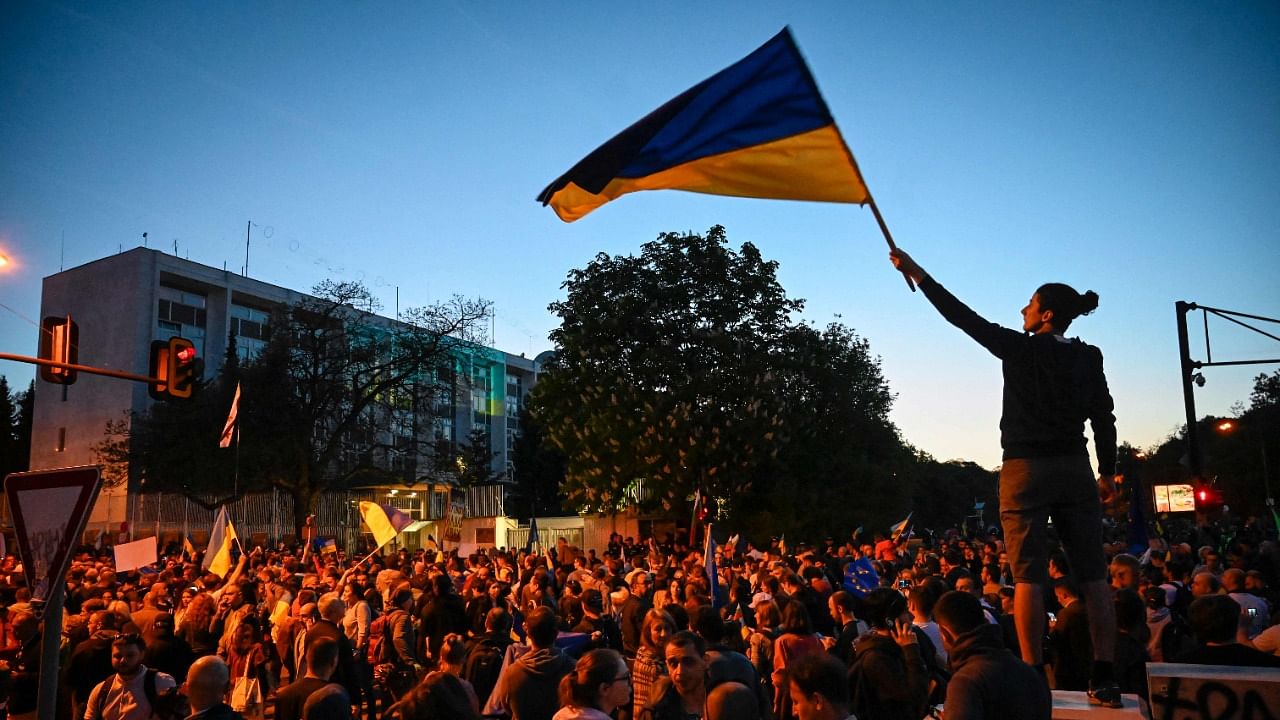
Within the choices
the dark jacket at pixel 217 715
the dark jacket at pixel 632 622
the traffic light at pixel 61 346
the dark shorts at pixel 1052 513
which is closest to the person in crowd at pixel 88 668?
the dark jacket at pixel 217 715

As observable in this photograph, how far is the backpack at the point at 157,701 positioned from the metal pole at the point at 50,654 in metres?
2.81

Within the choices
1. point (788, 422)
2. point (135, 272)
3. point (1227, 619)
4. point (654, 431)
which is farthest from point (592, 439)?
point (135, 272)

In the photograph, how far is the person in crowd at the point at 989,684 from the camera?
11.5 feet

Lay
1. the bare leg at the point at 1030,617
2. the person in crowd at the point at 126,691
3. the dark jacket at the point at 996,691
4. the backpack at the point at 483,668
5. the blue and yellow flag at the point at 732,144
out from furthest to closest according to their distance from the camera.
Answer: the backpack at the point at 483,668 < the person in crowd at the point at 126,691 < the blue and yellow flag at the point at 732,144 < the bare leg at the point at 1030,617 < the dark jacket at the point at 996,691

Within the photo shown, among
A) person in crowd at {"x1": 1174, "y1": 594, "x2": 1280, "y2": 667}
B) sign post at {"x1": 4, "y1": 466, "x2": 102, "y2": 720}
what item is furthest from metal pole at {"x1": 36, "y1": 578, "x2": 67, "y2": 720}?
person in crowd at {"x1": 1174, "y1": 594, "x2": 1280, "y2": 667}

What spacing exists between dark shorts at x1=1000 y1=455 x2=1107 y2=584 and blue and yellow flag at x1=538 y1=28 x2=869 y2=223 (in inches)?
72.9

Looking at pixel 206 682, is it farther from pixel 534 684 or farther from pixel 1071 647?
pixel 1071 647

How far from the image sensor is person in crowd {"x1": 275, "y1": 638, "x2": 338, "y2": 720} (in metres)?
6.74

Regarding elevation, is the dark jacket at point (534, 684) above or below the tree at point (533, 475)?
below

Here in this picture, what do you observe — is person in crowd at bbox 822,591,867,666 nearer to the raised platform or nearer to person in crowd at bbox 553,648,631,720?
person in crowd at bbox 553,648,631,720

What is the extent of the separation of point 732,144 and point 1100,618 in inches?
122

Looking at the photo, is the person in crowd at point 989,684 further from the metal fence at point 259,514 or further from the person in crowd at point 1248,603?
the metal fence at point 259,514

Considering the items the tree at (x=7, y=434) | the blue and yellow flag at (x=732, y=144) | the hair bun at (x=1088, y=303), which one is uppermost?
the tree at (x=7, y=434)

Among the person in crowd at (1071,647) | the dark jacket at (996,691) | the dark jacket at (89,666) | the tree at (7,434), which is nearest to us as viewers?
the dark jacket at (996,691)
